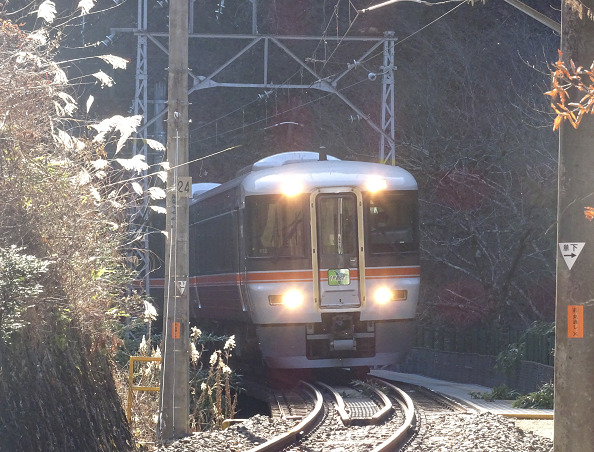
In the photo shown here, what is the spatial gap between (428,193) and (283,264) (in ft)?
34.5

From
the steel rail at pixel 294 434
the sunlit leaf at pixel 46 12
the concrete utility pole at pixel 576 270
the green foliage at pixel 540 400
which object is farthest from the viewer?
the green foliage at pixel 540 400

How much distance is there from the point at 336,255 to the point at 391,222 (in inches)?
42.6

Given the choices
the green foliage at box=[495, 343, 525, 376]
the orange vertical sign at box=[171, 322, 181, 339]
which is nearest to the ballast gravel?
the orange vertical sign at box=[171, 322, 181, 339]

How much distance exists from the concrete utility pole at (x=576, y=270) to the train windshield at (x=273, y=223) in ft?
26.6

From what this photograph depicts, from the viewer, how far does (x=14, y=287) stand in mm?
7316

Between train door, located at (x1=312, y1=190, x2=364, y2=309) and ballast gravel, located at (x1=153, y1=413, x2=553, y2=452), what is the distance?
11.7ft

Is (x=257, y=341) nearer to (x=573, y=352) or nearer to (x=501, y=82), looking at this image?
(x=573, y=352)

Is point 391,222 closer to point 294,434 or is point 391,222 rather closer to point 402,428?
point 402,428

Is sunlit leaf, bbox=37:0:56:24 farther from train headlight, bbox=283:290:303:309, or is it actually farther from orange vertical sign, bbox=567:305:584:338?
train headlight, bbox=283:290:303:309

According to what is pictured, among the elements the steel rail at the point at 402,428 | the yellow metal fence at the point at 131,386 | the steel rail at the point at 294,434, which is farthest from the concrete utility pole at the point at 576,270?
the yellow metal fence at the point at 131,386

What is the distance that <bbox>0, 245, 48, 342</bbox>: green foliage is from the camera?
726cm

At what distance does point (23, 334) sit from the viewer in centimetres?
773

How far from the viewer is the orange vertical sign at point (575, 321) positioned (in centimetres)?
744

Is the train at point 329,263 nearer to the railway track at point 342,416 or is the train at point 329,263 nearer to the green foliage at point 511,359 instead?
the railway track at point 342,416
